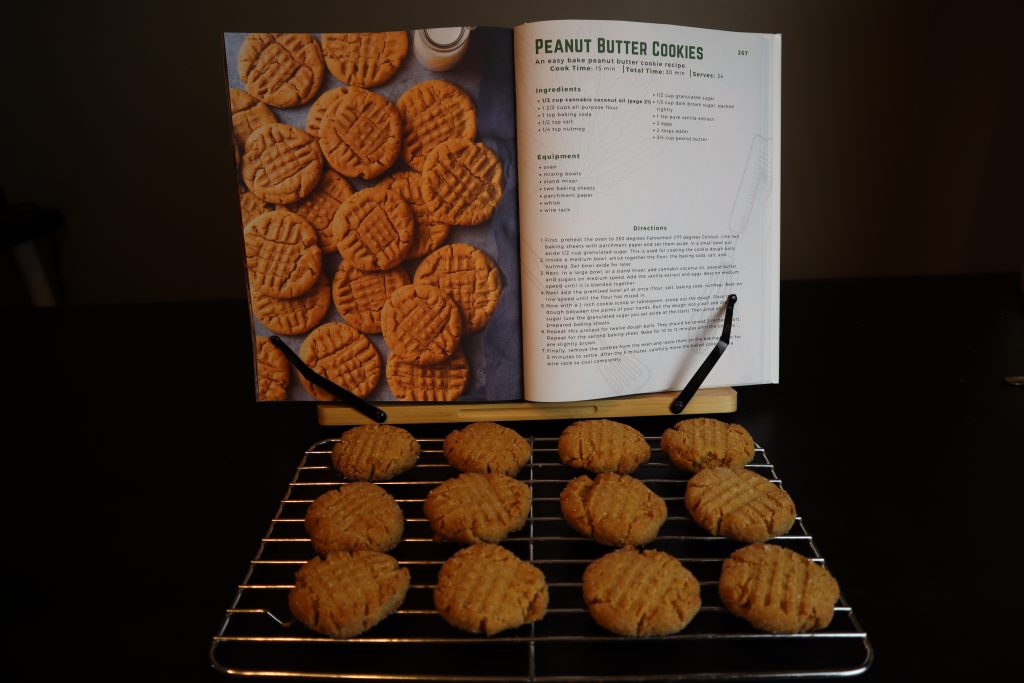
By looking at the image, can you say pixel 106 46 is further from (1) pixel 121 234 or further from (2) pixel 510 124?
A: (2) pixel 510 124

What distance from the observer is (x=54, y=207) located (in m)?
2.66

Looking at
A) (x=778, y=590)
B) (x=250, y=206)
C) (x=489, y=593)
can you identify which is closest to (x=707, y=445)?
(x=778, y=590)

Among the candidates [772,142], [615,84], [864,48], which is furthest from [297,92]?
[864,48]

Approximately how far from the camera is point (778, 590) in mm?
759

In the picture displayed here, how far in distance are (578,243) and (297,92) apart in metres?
0.48

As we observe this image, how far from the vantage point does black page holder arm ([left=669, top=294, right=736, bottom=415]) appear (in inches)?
45.8

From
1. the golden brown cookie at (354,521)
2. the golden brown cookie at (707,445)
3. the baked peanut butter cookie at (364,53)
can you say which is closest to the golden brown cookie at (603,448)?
the golden brown cookie at (707,445)

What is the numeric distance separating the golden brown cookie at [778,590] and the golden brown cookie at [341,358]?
0.62 metres

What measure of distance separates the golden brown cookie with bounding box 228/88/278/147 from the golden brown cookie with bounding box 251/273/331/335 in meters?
0.24

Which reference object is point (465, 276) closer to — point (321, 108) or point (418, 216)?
point (418, 216)

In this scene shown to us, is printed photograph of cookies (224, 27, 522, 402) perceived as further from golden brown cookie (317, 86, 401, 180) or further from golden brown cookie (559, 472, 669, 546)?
golden brown cookie (559, 472, 669, 546)

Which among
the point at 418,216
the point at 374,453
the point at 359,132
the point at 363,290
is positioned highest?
the point at 359,132

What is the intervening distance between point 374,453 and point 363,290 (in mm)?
264

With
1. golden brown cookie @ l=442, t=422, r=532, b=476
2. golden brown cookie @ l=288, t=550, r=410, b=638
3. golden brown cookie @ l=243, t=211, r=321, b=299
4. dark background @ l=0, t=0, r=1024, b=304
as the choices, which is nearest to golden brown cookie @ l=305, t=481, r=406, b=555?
golden brown cookie @ l=288, t=550, r=410, b=638
